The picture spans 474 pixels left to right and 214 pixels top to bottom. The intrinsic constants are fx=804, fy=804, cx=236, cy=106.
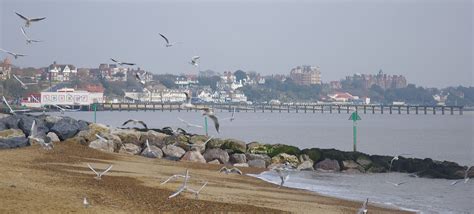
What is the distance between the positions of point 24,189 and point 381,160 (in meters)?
20.0

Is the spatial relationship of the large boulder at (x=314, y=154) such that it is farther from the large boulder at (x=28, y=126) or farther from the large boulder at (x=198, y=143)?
the large boulder at (x=28, y=126)

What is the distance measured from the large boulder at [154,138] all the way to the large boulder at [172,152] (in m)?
0.94

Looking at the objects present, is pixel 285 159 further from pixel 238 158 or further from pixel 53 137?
pixel 53 137

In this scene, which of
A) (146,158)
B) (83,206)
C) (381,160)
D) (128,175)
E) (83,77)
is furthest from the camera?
(83,77)

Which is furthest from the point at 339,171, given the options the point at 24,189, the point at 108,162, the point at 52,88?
the point at 52,88

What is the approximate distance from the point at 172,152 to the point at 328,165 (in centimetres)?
570

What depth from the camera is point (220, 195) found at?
16062 millimetres

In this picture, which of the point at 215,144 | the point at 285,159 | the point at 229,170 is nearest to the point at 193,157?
the point at 215,144

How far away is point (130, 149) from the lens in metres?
27.8

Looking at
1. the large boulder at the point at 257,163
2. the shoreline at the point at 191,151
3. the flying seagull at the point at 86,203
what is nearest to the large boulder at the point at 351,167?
the shoreline at the point at 191,151

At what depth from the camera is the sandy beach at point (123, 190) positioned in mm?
12195

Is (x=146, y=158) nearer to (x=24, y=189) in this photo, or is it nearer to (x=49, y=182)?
(x=49, y=182)

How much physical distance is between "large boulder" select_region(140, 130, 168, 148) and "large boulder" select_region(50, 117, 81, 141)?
8.30ft

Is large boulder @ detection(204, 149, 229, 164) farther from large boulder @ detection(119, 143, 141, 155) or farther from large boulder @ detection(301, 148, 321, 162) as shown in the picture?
large boulder @ detection(301, 148, 321, 162)
